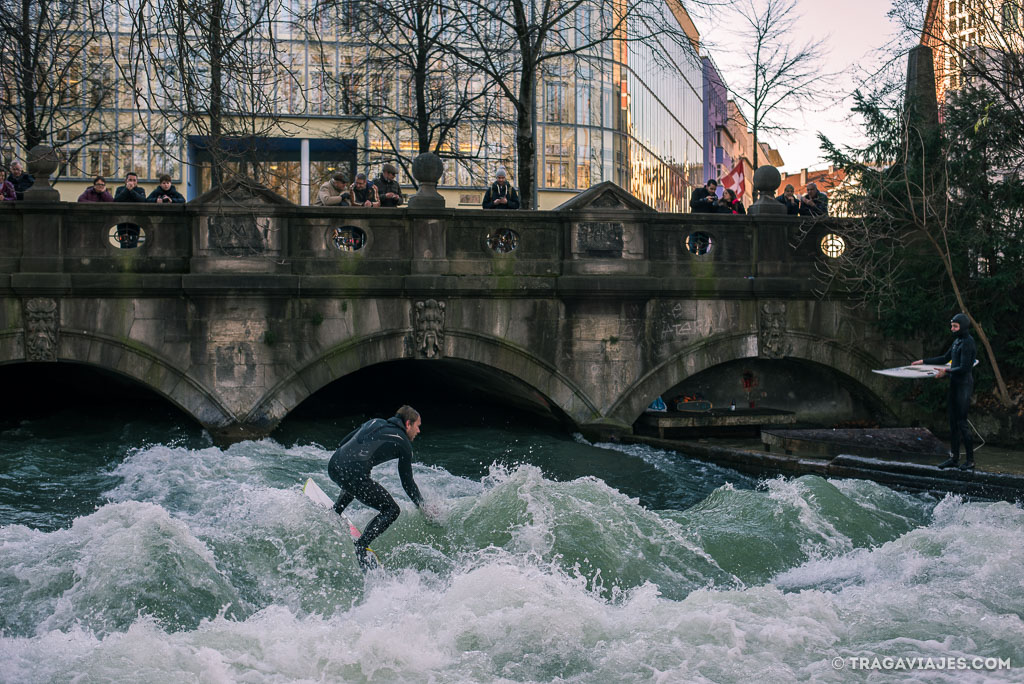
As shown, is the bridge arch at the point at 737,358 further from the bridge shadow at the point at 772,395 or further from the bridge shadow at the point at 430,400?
the bridge shadow at the point at 430,400

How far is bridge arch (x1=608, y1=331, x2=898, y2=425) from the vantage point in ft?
51.4

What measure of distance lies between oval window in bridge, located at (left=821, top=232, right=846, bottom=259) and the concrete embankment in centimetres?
315

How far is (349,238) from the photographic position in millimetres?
14891

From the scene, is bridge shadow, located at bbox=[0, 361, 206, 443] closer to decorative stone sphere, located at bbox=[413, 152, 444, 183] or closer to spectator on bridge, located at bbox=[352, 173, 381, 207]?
spectator on bridge, located at bbox=[352, 173, 381, 207]

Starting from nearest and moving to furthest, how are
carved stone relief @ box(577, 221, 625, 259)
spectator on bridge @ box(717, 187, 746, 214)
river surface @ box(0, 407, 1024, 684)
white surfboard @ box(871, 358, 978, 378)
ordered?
river surface @ box(0, 407, 1024, 684) < white surfboard @ box(871, 358, 978, 378) < carved stone relief @ box(577, 221, 625, 259) < spectator on bridge @ box(717, 187, 746, 214)

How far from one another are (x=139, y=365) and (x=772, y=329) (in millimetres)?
8618

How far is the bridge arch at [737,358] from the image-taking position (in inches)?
617

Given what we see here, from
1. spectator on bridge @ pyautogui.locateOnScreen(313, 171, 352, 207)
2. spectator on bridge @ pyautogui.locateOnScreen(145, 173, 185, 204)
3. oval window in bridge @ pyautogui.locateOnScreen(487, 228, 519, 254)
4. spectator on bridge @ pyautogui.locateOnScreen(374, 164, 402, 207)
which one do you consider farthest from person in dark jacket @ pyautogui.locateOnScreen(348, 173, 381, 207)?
spectator on bridge @ pyautogui.locateOnScreen(145, 173, 185, 204)

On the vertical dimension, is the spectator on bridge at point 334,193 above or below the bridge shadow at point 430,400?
above

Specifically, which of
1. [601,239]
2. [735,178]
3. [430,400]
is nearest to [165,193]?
[601,239]

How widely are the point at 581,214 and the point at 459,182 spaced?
18214 mm

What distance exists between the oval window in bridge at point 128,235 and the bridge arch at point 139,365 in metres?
1.22

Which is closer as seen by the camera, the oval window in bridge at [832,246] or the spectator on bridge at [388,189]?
the spectator on bridge at [388,189]

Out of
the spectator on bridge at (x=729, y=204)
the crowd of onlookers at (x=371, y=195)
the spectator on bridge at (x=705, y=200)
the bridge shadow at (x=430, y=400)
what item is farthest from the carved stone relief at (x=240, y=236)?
the spectator on bridge at (x=729, y=204)
